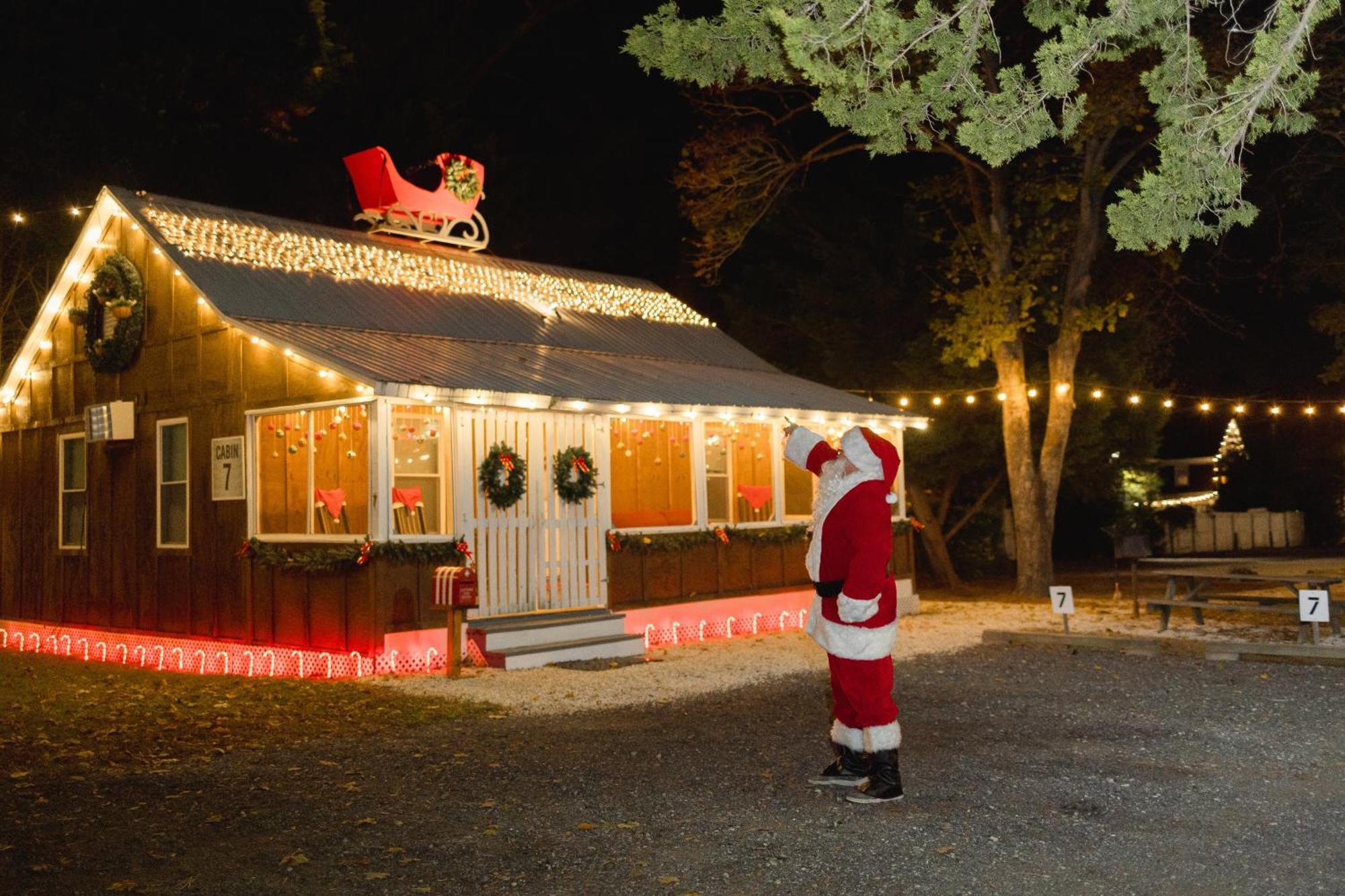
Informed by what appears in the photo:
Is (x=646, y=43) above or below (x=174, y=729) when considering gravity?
above

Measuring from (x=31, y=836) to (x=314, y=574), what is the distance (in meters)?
6.17

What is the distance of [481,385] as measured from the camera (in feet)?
40.2

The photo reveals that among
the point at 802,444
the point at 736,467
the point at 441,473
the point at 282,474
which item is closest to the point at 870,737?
the point at 802,444

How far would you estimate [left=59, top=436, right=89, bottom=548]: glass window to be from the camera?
1544cm

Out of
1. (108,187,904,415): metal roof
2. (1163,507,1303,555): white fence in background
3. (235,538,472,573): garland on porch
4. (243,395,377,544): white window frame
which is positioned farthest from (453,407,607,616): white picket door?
(1163,507,1303,555): white fence in background

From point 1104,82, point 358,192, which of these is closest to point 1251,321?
point 1104,82

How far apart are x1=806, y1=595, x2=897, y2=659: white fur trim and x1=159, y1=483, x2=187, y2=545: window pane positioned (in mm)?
9195

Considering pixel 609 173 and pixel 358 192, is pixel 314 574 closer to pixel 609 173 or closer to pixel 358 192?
pixel 358 192

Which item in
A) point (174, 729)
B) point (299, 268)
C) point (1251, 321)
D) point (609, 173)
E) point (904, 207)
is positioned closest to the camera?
point (174, 729)

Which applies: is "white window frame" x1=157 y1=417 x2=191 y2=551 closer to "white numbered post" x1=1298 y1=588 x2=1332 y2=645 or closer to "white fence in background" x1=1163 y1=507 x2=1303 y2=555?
"white numbered post" x1=1298 y1=588 x2=1332 y2=645

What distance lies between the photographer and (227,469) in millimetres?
13266

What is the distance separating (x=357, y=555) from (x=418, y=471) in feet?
15.5

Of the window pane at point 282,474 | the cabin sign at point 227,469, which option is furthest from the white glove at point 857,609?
the cabin sign at point 227,469

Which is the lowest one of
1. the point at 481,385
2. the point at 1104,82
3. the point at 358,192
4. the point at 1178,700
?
the point at 1178,700
